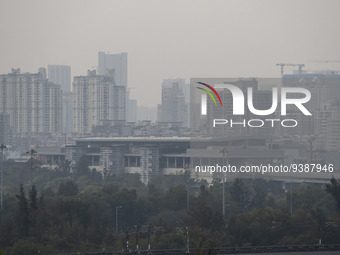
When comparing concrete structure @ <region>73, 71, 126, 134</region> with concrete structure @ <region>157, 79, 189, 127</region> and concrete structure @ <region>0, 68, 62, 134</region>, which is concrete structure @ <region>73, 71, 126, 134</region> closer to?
concrete structure @ <region>0, 68, 62, 134</region>

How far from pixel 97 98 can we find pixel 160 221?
14300cm

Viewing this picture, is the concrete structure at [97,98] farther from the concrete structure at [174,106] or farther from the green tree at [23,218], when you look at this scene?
the green tree at [23,218]

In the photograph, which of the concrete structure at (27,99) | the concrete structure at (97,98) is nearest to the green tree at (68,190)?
the concrete structure at (97,98)

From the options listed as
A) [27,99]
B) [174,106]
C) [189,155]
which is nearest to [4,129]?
[27,99]

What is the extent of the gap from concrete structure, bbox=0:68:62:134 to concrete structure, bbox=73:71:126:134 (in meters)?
5.66

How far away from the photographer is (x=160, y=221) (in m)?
48.6

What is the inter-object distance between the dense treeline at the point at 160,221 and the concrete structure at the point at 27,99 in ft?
431

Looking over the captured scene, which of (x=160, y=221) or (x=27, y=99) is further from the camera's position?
(x=27, y=99)

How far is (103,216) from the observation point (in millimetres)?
50562

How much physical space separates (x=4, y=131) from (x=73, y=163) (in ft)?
203

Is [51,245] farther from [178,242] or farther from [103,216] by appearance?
[103,216]

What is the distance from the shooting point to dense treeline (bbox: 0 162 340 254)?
4294cm

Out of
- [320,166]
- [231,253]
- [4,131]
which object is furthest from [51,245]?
[4,131]

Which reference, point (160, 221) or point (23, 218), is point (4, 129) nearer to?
point (160, 221)
